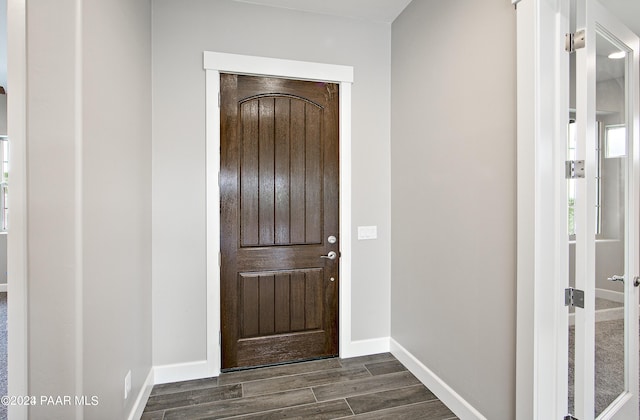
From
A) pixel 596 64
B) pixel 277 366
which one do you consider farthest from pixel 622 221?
pixel 277 366

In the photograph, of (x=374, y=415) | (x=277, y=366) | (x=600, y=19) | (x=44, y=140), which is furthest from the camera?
(x=277, y=366)

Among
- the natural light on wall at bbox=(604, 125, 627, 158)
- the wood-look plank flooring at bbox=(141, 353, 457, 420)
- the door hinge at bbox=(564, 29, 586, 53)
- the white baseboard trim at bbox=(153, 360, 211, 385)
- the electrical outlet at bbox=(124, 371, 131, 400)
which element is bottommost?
the wood-look plank flooring at bbox=(141, 353, 457, 420)

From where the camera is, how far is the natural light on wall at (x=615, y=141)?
164 cm

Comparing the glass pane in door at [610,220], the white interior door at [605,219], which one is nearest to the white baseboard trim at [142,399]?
the white interior door at [605,219]

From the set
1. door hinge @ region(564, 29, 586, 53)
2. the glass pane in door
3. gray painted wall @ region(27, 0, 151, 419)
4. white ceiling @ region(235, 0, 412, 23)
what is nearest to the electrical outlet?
gray painted wall @ region(27, 0, 151, 419)

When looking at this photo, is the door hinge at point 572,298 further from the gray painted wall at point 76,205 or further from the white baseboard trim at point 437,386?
the gray painted wall at point 76,205

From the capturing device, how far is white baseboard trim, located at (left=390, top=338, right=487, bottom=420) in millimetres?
1862

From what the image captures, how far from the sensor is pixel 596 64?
5.05 feet

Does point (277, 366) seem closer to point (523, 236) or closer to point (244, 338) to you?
point (244, 338)

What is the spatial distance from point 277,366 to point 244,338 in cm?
35

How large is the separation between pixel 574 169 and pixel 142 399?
8.99ft

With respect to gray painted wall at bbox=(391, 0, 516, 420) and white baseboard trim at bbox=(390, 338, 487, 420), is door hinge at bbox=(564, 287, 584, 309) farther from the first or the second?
white baseboard trim at bbox=(390, 338, 487, 420)

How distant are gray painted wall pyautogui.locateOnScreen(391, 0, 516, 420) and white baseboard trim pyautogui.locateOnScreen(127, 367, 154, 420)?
1.90m

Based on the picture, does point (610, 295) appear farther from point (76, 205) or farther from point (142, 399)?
point (142, 399)
